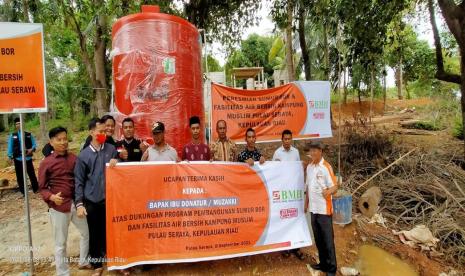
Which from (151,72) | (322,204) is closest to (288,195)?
(322,204)

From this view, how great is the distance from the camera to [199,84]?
4949 millimetres

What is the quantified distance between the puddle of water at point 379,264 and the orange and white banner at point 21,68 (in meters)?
4.44

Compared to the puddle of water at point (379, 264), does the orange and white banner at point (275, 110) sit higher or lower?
higher

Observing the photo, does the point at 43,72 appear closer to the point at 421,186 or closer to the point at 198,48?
the point at 198,48

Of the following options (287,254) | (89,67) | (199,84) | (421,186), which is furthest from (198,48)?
(421,186)

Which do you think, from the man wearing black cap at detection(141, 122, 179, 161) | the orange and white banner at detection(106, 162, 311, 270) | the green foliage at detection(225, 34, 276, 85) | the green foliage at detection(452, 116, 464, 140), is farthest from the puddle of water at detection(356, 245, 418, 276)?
the green foliage at detection(225, 34, 276, 85)

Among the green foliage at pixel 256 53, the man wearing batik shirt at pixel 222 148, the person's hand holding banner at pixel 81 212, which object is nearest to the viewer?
the person's hand holding banner at pixel 81 212

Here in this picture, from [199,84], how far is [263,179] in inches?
75.4

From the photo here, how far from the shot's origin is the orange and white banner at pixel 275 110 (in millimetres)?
5688

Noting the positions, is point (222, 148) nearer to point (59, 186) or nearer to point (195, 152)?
point (195, 152)

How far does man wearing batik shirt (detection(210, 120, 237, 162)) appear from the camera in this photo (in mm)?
4121

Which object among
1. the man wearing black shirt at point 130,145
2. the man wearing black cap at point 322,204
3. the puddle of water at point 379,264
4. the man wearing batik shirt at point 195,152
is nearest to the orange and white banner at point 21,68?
the man wearing black shirt at point 130,145

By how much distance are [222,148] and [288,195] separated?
40.5 inches

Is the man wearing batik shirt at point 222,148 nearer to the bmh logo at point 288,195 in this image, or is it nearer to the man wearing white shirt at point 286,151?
the man wearing white shirt at point 286,151
